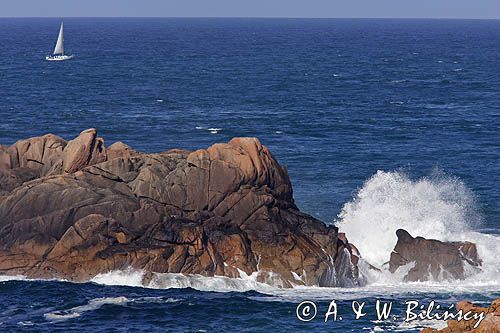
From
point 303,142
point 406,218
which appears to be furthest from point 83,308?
point 303,142

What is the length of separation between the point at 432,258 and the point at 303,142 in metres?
41.0

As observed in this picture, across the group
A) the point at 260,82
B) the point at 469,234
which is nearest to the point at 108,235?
the point at 469,234

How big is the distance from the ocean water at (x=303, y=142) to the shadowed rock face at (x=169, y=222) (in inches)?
A: 48.8

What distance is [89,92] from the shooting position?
5394 inches

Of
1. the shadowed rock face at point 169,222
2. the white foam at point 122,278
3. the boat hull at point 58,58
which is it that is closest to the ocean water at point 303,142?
the white foam at point 122,278

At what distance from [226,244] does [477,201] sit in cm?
2626

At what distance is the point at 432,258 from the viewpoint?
2260 inches

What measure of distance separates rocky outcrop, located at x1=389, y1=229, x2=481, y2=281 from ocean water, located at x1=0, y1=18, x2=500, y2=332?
882 mm

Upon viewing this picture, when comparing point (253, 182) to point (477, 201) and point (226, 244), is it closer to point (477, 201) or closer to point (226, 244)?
point (226, 244)

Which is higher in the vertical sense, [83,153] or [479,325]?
[479,325]

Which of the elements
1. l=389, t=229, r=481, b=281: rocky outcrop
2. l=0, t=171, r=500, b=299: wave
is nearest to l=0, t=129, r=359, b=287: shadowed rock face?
l=0, t=171, r=500, b=299: wave

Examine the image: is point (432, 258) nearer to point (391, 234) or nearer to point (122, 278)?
point (391, 234)

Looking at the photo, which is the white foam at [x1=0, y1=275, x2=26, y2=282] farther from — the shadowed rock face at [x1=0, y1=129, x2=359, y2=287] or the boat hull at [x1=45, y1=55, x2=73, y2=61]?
the boat hull at [x1=45, y1=55, x2=73, y2=61]

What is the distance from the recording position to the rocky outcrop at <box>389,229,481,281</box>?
56.8 meters
